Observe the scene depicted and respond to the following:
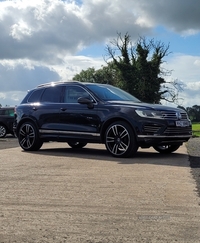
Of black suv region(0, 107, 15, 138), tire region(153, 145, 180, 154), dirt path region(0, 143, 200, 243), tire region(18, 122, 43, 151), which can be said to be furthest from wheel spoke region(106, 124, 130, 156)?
black suv region(0, 107, 15, 138)

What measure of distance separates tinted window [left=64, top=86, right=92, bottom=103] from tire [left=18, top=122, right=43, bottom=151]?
45.7 inches

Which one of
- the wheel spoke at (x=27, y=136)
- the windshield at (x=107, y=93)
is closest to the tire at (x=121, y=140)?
the windshield at (x=107, y=93)

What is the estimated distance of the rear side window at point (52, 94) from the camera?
444 inches

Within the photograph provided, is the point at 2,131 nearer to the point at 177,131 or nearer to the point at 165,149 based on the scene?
the point at 165,149

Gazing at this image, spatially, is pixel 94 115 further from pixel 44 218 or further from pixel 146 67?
pixel 146 67

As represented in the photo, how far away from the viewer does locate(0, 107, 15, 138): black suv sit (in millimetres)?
22203

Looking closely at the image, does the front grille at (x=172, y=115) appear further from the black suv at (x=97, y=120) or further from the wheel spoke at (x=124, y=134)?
the wheel spoke at (x=124, y=134)

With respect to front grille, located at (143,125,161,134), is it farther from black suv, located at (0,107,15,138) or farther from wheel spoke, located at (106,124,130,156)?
black suv, located at (0,107,15,138)

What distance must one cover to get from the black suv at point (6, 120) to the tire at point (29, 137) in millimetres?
10780

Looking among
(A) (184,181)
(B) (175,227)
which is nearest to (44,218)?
(B) (175,227)

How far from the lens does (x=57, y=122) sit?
36.0ft

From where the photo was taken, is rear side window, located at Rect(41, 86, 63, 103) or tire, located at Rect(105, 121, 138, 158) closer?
tire, located at Rect(105, 121, 138, 158)

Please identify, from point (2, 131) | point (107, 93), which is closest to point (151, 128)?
point (107, 93)

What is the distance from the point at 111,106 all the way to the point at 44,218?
5.76 meters
